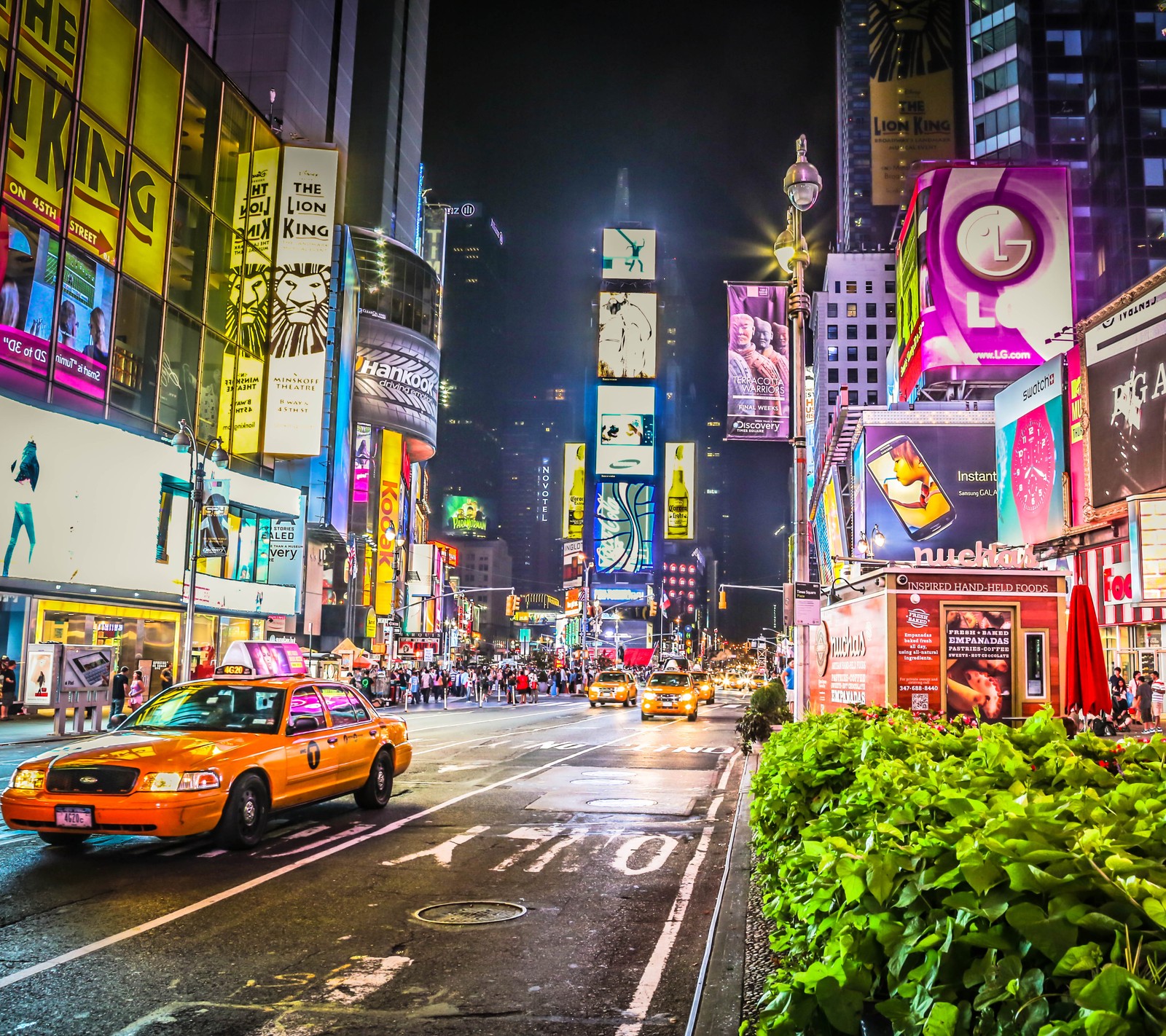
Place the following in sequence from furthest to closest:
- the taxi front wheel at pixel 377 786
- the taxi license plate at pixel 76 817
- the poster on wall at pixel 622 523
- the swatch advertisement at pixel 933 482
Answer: the poster on wall at pixel 622 523 < the swatch advertisement at pixel 933 482 < the taxi front wheel at pixel 377 786 < the taxi license plate at pixel 76 817

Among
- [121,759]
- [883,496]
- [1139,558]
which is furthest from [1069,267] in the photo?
[121,759]

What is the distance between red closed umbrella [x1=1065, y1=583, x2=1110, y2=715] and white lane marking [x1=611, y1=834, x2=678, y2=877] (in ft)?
17.8

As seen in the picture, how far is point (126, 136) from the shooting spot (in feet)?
119

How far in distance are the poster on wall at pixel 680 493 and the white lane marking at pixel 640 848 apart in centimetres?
9447

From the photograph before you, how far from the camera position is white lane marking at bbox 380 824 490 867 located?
31.2ft

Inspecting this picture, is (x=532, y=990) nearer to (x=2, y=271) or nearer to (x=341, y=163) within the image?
(x=2, y=271)

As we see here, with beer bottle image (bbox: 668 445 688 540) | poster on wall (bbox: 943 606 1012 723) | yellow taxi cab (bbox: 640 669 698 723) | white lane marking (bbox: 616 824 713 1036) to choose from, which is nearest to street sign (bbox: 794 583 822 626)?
poster on wall (bbox: 943 606 1012 723)

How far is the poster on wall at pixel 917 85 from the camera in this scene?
115812 mm

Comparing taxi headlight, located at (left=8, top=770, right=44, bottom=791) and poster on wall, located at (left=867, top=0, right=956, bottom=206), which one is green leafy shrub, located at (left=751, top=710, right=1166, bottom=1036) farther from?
poster on wall, located at (left=867, top=0, right=956, bottom=206)

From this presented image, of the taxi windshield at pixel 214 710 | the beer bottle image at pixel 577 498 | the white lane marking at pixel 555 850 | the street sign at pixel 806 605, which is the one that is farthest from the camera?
the beer bottle image at pixel 577 498

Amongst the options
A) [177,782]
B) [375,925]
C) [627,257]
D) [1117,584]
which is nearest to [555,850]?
[375,925]

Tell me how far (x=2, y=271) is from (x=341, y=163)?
2374 cm

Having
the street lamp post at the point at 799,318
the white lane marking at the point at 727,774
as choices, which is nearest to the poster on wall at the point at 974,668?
the street lamp post at the point at 799,318

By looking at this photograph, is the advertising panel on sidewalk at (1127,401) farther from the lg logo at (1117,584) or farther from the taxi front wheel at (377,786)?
the taxi front wheel at (377,786)
